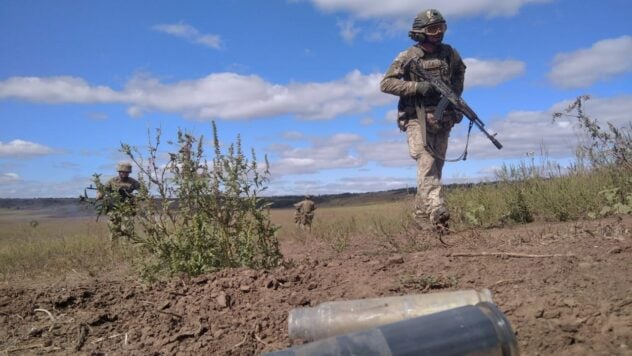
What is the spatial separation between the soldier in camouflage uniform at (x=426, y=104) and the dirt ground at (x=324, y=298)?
172 cm

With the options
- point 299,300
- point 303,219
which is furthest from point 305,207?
point 299,300

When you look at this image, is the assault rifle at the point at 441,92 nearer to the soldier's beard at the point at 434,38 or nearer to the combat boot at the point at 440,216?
the soldier's beard at the point at 434,38

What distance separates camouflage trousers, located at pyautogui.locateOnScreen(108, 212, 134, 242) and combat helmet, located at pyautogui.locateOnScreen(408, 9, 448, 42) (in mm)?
3578

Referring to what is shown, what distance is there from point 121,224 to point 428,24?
12.1ft

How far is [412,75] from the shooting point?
601cm

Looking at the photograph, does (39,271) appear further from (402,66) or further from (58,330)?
(402,66)

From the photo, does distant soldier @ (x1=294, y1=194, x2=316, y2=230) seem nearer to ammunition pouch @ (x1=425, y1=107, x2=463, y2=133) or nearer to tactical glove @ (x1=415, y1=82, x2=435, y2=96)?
ammunition pouch @ (x1=425, y1=107, x2=463, y2=133)

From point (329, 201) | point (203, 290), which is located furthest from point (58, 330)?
point (329, 201)

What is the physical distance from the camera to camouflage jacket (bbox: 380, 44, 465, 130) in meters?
5.91

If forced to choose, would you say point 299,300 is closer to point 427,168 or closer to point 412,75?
Result: point 427,168

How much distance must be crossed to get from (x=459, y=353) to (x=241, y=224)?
238cm

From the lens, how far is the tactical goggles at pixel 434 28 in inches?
229

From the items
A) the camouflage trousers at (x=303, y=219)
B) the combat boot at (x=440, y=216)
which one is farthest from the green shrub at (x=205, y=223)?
the camouflage trousers at (x=303, y=219)

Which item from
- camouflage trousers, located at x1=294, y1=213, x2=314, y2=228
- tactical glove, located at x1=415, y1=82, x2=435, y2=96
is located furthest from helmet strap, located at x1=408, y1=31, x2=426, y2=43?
camouflage trousers, located at x1=294, y1=213, x2=314, y2=228
